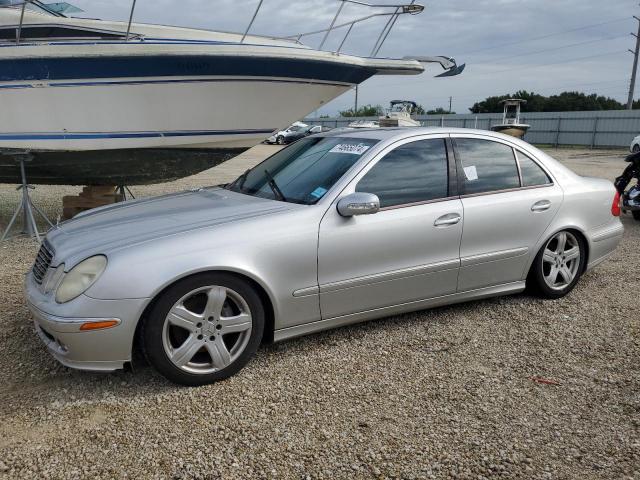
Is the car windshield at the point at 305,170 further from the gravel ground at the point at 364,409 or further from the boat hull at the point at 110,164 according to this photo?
the boat hull at the point at 110,164

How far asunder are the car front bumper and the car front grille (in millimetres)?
326

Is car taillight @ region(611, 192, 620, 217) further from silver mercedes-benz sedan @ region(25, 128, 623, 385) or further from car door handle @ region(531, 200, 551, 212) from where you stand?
car door handle @ region(531, 200, 551, 212)

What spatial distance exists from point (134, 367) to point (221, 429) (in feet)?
2.37

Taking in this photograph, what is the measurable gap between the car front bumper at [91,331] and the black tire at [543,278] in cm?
310

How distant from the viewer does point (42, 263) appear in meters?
Answer: 3.46

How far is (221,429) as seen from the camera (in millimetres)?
2799

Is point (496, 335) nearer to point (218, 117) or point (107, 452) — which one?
point (107, 452)

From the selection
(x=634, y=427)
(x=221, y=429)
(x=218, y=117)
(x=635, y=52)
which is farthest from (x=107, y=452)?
(x=635, y=52)

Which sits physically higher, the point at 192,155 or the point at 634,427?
the point at 192,155

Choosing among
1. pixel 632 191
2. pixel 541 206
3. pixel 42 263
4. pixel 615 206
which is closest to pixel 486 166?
pixel 541 206

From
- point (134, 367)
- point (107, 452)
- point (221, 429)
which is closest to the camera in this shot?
point (107, 452)

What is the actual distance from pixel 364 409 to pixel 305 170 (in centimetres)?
179

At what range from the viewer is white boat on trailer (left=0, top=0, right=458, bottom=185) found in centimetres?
682

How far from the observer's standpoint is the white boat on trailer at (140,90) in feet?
22.4
